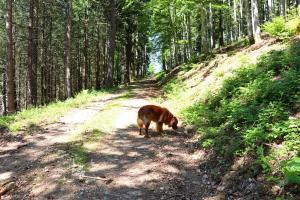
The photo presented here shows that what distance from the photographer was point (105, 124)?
1348cm

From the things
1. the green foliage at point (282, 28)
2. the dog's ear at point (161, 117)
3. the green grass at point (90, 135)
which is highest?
the green foliage at point (282, 28)

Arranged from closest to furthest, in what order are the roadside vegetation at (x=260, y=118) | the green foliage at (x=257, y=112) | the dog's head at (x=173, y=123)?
the roadside vegetation at (x=260, y=118), the green foliage at (x=257, y=112), the dog's head at (x=173, y=123)

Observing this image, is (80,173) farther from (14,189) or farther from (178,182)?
(178,182)

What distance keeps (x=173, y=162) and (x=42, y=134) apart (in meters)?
5.63

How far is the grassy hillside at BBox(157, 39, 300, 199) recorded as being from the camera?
22.1 feet

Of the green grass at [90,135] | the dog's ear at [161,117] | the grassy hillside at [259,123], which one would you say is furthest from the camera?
the dog's ear at [161,117]

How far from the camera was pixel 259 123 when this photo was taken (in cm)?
864

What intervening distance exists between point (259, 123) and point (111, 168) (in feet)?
11.7

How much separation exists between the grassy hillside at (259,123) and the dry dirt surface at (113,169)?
535 mm

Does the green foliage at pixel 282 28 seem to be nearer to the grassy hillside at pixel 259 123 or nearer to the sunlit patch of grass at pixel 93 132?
the grassy hillside at pixel 259 123

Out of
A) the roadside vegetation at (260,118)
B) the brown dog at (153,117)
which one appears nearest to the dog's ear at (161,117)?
the brown dog at (153,117)

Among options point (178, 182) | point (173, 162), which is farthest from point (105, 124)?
point (178, 182)

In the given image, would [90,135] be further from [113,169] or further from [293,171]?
[293,171]

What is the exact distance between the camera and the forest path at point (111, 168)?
7738 mm
